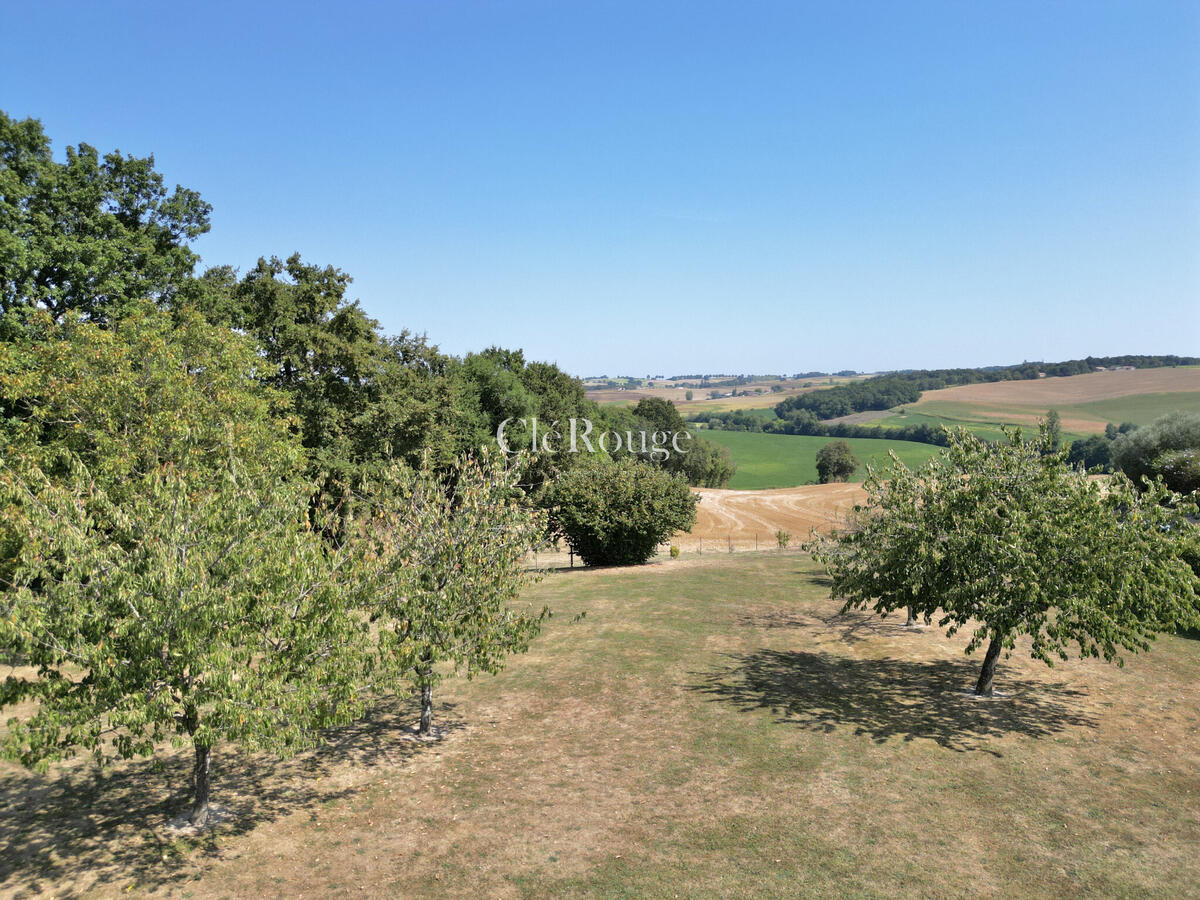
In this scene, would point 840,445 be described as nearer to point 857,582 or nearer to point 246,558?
point 857,582

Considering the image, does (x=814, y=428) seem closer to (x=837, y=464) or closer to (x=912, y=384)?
(x=912, y=384)

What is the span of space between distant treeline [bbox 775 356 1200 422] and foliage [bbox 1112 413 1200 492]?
9559 cm

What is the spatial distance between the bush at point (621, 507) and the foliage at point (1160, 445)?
140 feet

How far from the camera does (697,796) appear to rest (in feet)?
44.2

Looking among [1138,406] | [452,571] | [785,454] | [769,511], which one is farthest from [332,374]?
[1138,406]

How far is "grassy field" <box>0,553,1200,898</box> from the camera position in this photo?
1093 cm

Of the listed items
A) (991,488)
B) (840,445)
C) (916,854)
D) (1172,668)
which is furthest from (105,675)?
(840,445)

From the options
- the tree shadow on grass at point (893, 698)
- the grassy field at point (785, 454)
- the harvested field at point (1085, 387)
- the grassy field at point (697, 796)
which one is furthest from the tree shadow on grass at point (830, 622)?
the harvested field at point (1085, 387)

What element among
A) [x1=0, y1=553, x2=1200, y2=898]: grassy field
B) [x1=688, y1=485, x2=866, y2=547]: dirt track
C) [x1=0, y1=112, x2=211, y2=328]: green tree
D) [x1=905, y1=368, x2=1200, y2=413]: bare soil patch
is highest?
[x1=0, y1=112, x2=211, y2=328]: green tree

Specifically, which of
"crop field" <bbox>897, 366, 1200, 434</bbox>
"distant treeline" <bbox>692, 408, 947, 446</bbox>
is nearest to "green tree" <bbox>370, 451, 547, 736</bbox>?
"crop field" <bbox>897, 366, 1200, 434</bbox>

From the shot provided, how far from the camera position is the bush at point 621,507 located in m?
36.9

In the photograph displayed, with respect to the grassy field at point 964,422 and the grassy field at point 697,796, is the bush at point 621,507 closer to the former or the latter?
the grassy field at point 697,796

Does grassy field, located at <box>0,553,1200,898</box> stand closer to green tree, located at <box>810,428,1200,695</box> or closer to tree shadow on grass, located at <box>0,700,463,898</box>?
tree shadow on grass, located at <box>0,700,463,898</box>

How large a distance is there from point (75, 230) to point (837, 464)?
10069 centimetres
